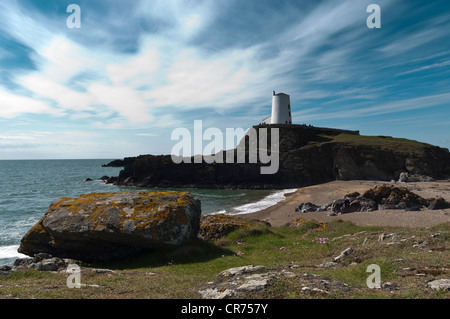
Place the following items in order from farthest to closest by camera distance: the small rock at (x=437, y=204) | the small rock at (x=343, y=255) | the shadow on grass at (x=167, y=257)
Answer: the small rock at (x=437, y=204) < the shadow on grass at (x=167, y=257) < the small rock at (x=343, y=255)

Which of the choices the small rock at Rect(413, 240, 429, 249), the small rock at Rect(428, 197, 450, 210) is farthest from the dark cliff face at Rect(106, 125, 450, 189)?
the small rock at Rect(413, 240, 429, 249)

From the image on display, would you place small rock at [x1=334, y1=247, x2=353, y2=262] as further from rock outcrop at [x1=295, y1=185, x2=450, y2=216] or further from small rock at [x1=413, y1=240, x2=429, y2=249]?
rock outcrop at [x1=295, y1=185, x2=450, y2=216]

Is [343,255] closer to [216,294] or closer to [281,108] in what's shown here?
[216,294]

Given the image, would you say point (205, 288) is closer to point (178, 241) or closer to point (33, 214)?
point (178, 241)

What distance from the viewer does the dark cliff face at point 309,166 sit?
65.6 metres

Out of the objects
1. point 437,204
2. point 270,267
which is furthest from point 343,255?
point 437,204

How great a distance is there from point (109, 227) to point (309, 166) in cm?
6489

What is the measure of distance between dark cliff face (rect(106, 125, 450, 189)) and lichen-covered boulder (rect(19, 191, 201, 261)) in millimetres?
54423

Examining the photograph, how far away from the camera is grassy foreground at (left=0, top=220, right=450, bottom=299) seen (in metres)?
5.68

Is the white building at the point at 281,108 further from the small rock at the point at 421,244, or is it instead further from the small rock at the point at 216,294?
the small rock at the point at 216,294

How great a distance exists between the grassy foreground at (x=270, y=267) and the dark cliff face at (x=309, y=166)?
52209 millimetres

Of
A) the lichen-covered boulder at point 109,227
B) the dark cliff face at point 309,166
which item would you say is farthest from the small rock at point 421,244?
the dark cliff face at point 309,166

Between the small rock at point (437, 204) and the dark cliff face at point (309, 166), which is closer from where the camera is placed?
the small rock at point (437, 204)
